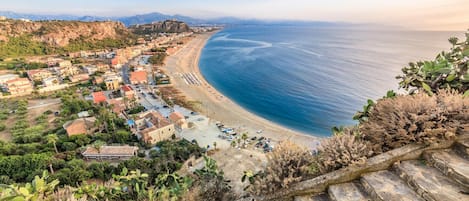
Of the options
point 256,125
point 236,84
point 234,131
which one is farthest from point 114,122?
point 236,84

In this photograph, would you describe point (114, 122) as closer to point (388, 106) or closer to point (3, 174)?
point (3, 174)

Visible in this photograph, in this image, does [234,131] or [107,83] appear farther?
[107,83]

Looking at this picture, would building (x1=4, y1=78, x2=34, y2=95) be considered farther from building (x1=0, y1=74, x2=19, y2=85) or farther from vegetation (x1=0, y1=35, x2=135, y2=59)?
vegetation (x1=0, y1=35, x2=135, y2=59)

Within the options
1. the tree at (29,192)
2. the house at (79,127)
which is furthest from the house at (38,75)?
the tree at (29,192)

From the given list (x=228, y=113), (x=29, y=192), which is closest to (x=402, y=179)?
(x=29, y=192)

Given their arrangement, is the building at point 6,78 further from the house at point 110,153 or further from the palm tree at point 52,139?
the house at point 110,153

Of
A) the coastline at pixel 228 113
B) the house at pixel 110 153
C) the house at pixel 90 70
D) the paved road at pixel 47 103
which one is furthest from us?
the house at pixel 90 70
